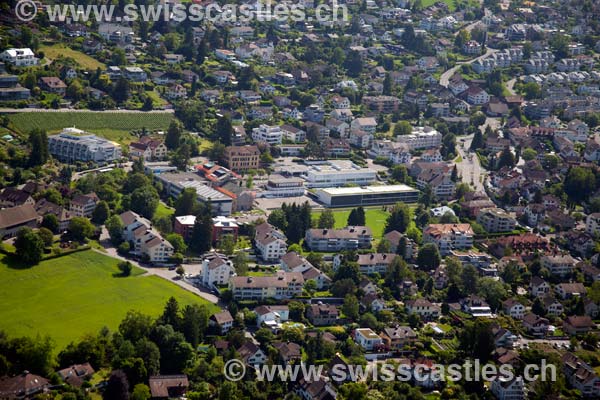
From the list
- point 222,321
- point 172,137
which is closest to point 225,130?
point 172,137

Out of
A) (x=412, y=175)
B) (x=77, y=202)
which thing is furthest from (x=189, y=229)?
(x=412, y=175)

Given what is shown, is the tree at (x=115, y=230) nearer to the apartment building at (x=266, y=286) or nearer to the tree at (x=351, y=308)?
the apartment building at (x=266, y=286)

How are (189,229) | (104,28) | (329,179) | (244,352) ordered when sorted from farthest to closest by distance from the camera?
(104,28) < (329,179) < (189,229) < (244,352)

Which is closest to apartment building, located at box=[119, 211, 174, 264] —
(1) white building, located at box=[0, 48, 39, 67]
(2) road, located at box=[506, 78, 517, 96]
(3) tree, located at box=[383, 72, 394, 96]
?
(1) white building, located at box=[0, 48, 39, 67]

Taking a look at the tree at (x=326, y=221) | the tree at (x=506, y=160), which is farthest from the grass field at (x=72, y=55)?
the tree at (x=506, y=160)

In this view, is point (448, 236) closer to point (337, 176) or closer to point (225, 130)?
point (337, 176)

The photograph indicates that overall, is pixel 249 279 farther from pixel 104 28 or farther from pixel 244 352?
pixel 104 28
